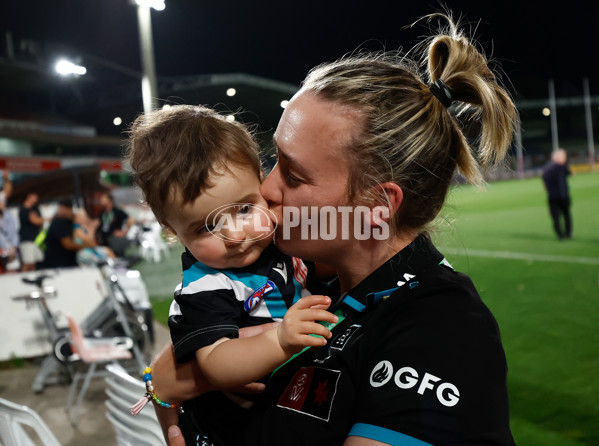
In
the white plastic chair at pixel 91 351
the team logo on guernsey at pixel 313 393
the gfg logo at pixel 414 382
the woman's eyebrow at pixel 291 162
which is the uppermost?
the woman's eyebrow at pixel 291 162

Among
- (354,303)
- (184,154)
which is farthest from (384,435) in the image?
(184,154)

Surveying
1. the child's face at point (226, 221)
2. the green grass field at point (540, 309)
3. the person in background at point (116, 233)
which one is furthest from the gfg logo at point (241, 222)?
the person in background at point (116, 233)

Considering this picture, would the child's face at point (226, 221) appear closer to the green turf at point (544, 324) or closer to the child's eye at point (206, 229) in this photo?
the child's eye at point (206, 229)

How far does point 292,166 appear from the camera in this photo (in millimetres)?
1229

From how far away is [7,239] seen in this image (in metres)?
10.8

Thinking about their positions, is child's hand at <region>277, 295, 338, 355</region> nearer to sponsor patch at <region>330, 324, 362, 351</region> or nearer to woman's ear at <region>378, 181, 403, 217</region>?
sponsor patch at <region>330, 324, 362, 351</region>

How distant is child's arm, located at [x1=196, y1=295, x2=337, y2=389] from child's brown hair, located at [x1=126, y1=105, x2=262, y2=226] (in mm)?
376

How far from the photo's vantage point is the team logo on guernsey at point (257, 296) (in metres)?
1.37

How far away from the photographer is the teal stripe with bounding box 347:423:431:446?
876 millimetres

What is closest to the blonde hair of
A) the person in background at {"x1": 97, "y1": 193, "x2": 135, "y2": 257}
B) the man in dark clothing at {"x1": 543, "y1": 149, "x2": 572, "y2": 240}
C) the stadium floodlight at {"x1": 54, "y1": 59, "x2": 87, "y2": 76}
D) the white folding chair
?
the white folding chair

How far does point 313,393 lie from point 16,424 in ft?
4.53

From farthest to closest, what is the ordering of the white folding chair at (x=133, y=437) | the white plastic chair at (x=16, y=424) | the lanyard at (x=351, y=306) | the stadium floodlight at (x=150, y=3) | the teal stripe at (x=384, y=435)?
the stadium floodlight at (x=150, y=3) → the white folding chair at (x=133, y=437) → the white plastic chair at (x=16, y=424) → the lanyard at (x=351, y=306) → the teal stripe at (x=384, y=435)

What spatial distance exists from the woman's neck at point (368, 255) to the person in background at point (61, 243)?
672 cm

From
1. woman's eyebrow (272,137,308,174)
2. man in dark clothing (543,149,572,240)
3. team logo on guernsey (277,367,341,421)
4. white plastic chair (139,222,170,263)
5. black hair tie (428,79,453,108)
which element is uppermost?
man in dark clothing (543,149,572,240)
